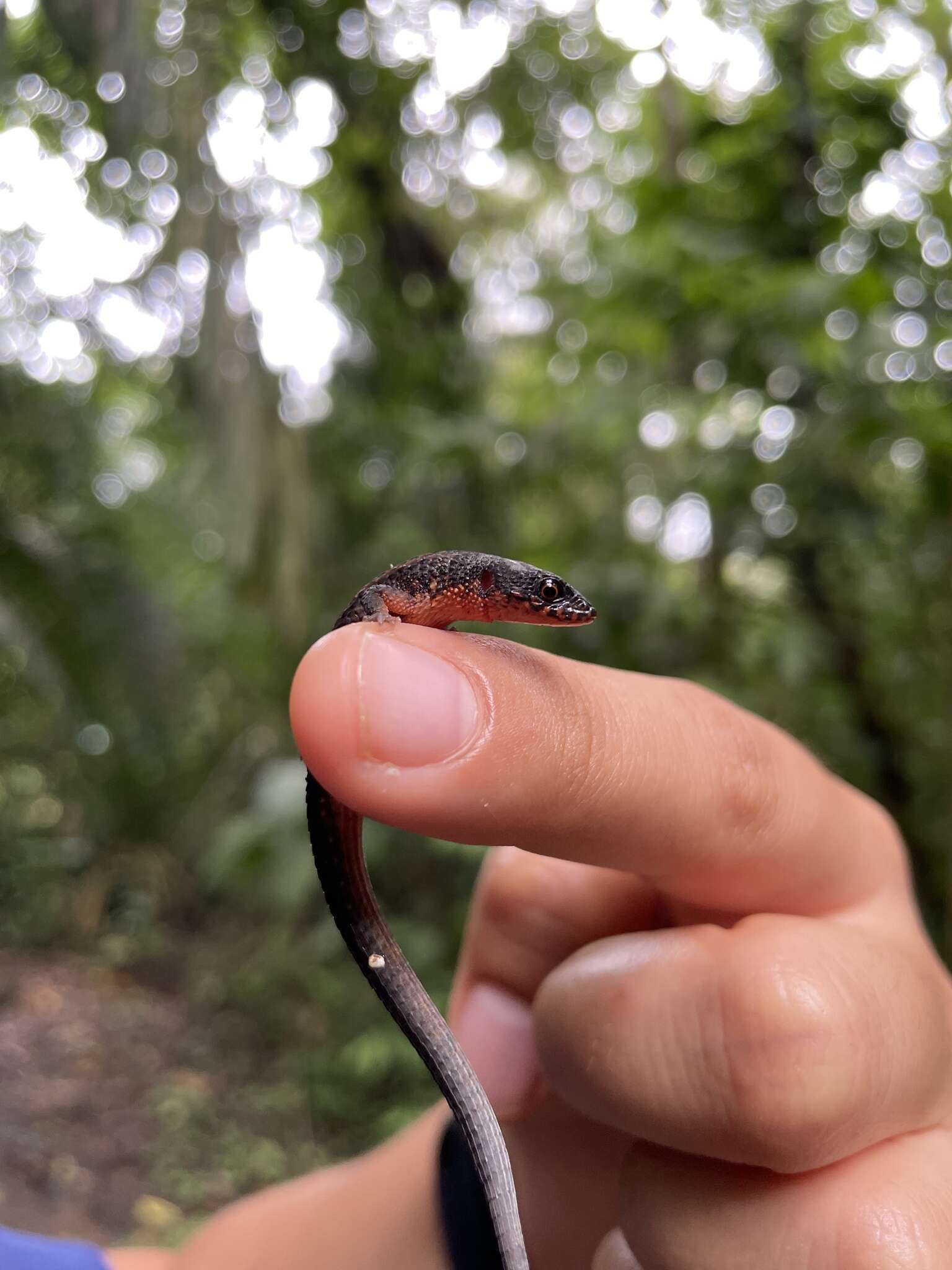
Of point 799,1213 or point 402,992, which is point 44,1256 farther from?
point 799,1213

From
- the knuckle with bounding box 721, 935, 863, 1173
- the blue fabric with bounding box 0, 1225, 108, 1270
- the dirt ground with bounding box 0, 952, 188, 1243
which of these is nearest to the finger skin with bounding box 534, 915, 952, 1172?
the knuckle with bounding box 721, 935, 863, 1173

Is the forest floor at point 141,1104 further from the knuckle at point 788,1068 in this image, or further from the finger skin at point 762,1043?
the knuckle at point 788,1068

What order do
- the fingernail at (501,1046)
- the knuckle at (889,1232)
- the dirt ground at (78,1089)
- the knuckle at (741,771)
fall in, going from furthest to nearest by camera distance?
the dirt ground at (78,1089) < the fingernail at (501,1046) < the knuckle at (741,771) < the knuckle at (889,1232)

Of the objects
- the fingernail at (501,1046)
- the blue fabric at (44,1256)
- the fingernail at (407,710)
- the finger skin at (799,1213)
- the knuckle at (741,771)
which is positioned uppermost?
the fingernail at (407,710)

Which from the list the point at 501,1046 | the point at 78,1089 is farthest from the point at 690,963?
the point at 78,1089

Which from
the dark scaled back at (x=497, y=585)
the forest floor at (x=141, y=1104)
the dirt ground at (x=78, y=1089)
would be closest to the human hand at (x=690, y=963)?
the dark scaled back at (x=497, y=585)

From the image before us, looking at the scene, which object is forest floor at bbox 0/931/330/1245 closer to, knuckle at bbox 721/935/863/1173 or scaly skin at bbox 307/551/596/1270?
scaly skin at bbox 307/551/596/1270
